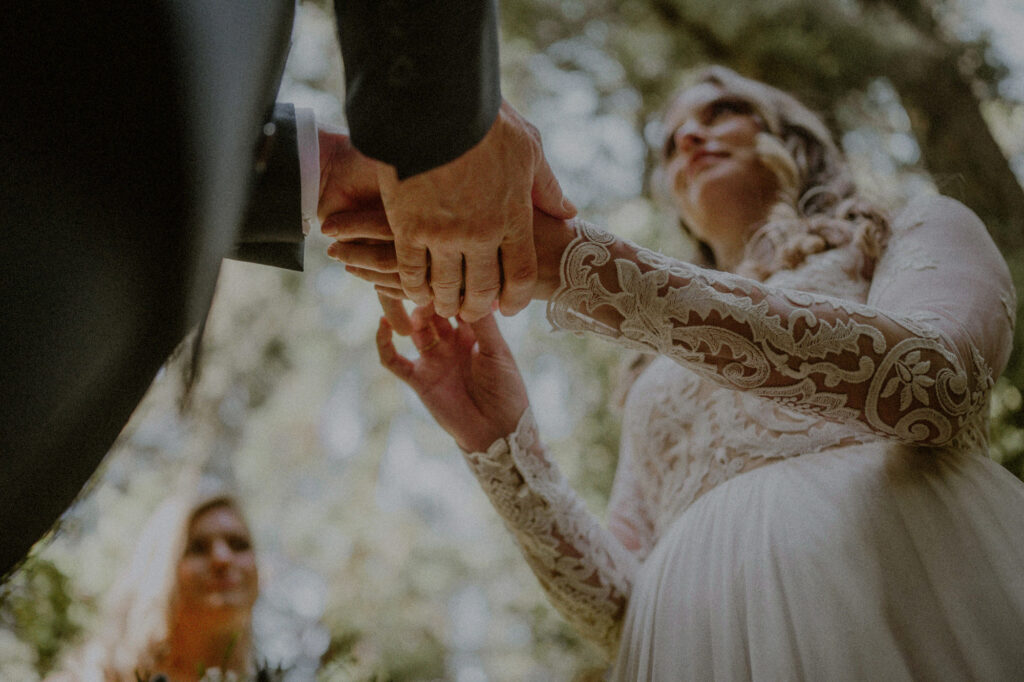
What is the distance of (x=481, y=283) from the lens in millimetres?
1253

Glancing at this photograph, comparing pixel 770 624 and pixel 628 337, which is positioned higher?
pixel 628 337

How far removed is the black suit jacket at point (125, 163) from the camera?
0.76 m

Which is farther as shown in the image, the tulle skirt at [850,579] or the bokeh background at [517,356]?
the bokeh background at [517,356]

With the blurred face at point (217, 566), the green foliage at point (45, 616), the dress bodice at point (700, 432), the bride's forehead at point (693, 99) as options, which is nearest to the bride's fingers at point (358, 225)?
the dress bodice at point (700, 432)

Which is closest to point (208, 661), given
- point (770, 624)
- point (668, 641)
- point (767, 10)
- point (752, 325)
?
point (668, 641)

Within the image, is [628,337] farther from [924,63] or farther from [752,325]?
[924,63]

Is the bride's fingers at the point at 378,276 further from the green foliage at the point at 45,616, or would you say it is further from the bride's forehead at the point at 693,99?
the green foliage at the point at 45,616

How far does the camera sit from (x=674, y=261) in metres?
A: 1.25

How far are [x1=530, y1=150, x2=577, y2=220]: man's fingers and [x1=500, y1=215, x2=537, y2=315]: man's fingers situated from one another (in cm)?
6

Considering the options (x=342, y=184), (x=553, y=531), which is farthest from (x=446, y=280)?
(x=553, y=531)

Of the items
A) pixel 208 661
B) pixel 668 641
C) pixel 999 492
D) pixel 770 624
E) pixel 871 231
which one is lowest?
pixel 208 661

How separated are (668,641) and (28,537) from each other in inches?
39.6

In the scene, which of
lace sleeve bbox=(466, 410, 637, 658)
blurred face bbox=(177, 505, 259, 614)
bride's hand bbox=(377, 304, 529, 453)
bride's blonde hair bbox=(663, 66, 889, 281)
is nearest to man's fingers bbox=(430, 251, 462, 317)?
bride's hand bbox=(377, 304, 529, 453)

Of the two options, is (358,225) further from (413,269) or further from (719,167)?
(719,167)
